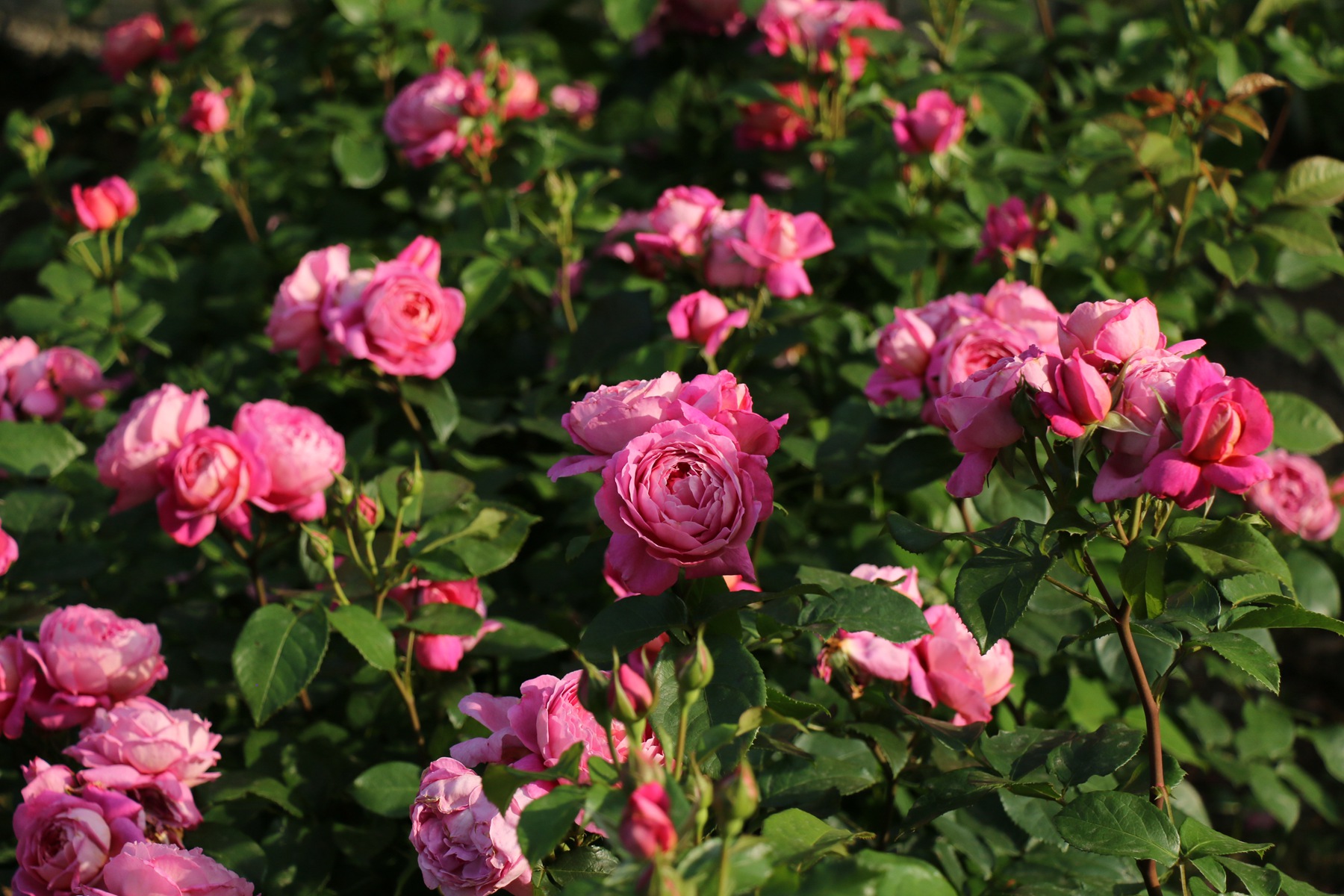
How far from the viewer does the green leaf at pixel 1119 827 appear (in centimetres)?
91

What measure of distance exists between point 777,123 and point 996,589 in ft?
4.73

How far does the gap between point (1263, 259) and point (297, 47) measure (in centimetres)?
224

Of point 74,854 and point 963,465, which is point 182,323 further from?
Result: point 963,465

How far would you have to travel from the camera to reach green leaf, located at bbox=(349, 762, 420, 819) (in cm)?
120

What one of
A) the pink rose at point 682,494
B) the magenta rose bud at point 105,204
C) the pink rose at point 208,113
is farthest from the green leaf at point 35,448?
the pink rose at point 682,494

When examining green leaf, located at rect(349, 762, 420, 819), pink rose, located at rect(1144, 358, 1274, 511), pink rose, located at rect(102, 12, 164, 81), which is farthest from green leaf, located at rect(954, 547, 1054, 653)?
pink rose, located at rect(102, 12, 164, 81)

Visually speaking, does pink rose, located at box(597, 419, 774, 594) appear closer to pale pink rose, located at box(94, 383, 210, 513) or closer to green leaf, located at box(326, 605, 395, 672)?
green leaf, located at box(326, 605, 395, 672)

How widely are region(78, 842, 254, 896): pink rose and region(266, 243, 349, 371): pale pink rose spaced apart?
71 centimetres

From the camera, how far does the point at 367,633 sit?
1180 millimetres

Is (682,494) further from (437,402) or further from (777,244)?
(437,402)

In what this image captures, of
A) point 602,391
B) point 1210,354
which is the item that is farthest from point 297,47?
point 1210,354

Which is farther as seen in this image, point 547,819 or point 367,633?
point 367,633

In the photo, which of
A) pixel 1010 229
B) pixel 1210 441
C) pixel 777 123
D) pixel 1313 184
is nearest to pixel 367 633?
pixel 1210 441

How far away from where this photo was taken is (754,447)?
931 millimetres
